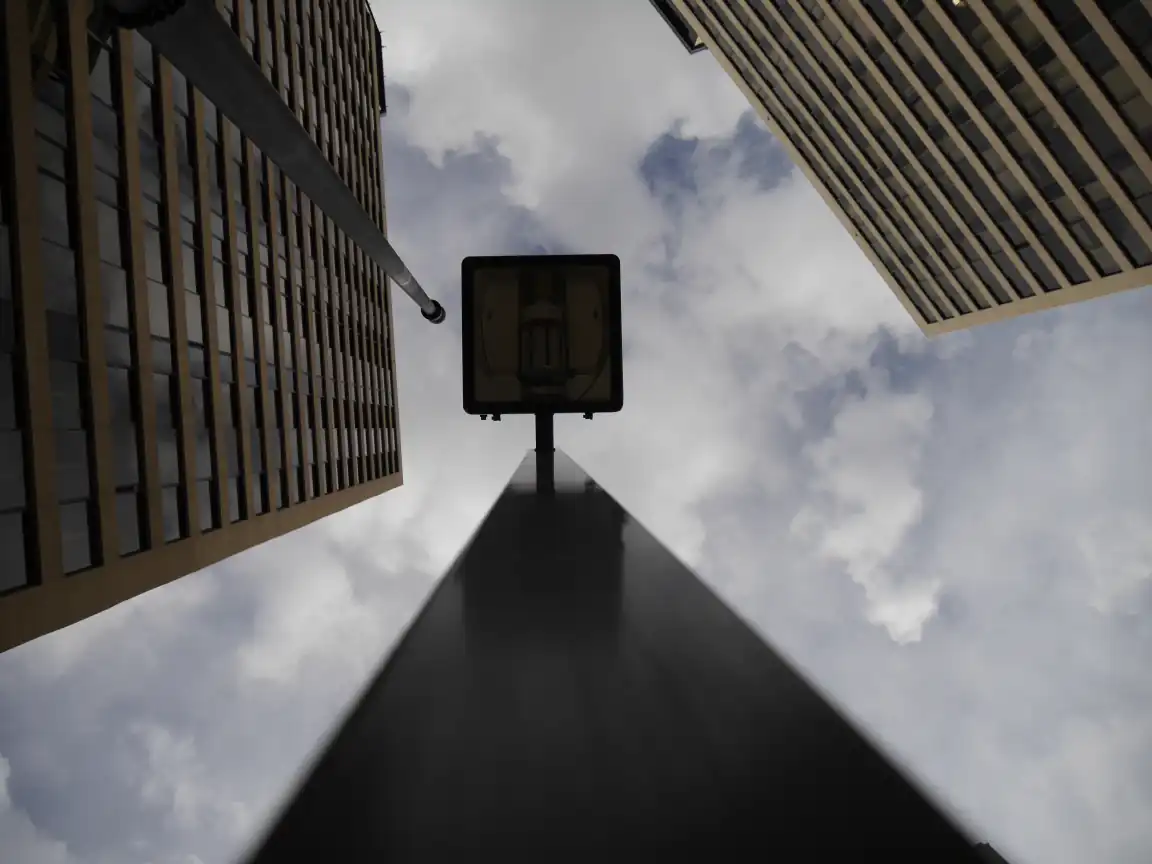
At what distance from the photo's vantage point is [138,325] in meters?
23.1

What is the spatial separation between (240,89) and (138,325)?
58.8 ft

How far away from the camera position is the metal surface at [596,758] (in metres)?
1.57

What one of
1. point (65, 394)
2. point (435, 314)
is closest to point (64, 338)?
point (65, 394)

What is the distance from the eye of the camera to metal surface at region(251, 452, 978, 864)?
5.15 feet

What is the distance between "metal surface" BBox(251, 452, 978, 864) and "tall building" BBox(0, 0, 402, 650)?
1487cm

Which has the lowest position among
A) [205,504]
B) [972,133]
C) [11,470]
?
[205,504]

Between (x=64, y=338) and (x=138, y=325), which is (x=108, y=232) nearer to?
(x=138, y=325)

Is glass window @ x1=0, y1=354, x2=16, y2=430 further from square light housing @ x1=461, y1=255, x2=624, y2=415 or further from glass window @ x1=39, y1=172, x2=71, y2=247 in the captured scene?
square light housing @ x1=461, y1=255, x2=624, y2=415

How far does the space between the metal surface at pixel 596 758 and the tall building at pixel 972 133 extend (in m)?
33.6

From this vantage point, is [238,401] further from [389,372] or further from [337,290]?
[389,372]

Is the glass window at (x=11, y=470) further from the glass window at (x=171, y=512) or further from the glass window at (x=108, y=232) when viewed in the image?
the glass window at (x=108, y=232)

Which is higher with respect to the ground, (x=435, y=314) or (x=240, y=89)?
(x=240, y=89)

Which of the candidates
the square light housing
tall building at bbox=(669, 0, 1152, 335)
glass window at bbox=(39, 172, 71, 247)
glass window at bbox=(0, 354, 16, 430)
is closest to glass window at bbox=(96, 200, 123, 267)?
glass window at bbox=(39, 172, 71, 247)

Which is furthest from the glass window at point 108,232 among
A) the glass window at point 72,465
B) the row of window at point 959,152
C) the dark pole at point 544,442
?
the row of window at point 959,152
